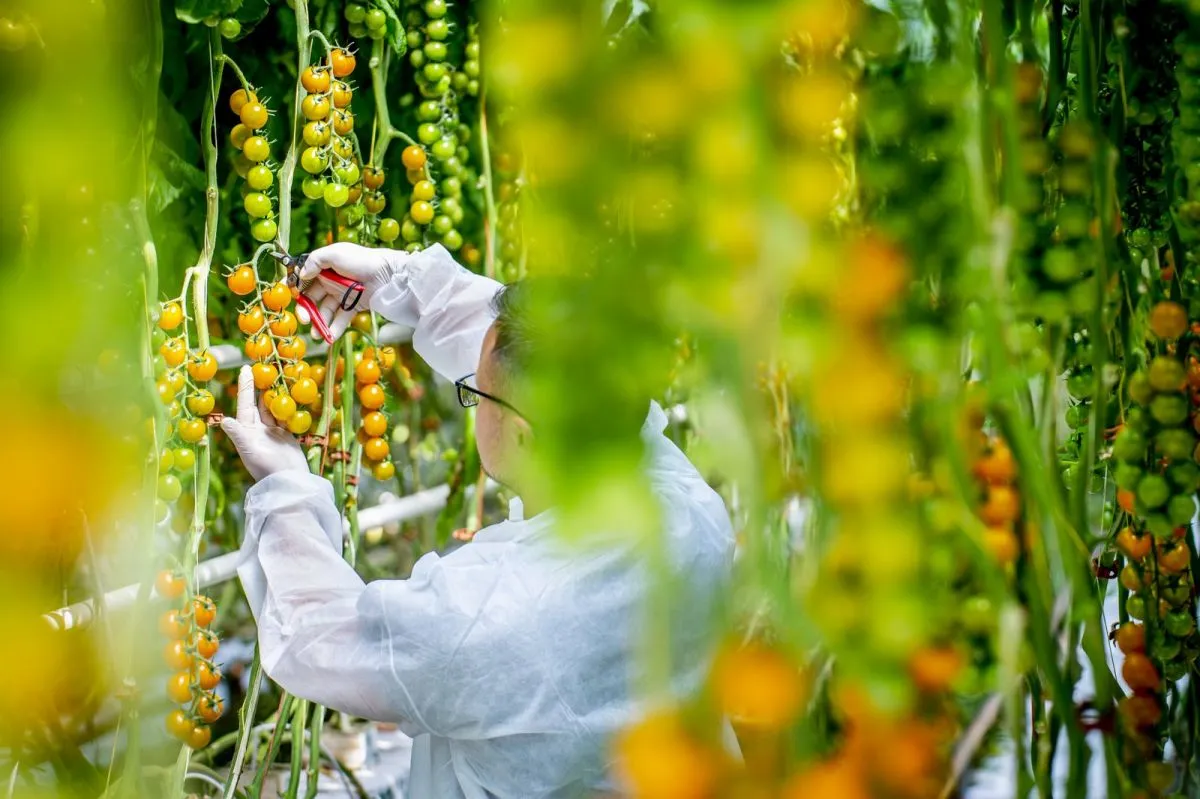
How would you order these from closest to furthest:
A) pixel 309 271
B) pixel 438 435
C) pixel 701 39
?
pixel 701 39
pixel 309 271
pixel 438 435

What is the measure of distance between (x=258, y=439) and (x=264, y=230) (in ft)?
0.74

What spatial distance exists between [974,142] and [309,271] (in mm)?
953

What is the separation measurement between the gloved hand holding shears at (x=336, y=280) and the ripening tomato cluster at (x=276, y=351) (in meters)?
0.05

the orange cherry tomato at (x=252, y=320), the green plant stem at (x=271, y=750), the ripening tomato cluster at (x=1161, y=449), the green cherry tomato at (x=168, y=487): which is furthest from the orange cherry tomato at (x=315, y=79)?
the ripening tomato cluster at (x=1161, y=449)

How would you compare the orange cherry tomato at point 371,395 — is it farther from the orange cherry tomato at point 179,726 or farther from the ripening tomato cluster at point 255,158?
the orange cherry tomato at point 179,726

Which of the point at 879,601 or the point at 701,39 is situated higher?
the point at 701,39

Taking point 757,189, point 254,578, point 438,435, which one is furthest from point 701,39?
point 438,435

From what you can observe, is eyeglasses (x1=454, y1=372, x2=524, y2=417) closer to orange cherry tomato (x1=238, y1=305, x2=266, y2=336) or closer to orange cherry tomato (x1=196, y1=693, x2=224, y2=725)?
orange cherry tomato (x1=238, y1=305, x2=266, y2=336)

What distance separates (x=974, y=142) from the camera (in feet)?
1.83

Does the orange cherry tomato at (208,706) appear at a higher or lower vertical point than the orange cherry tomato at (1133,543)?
lower

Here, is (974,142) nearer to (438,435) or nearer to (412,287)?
(412,287)

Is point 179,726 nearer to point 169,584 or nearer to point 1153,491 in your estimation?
point 169,584

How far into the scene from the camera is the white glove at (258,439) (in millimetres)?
1283

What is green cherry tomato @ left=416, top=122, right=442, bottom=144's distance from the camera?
5.31 ft
